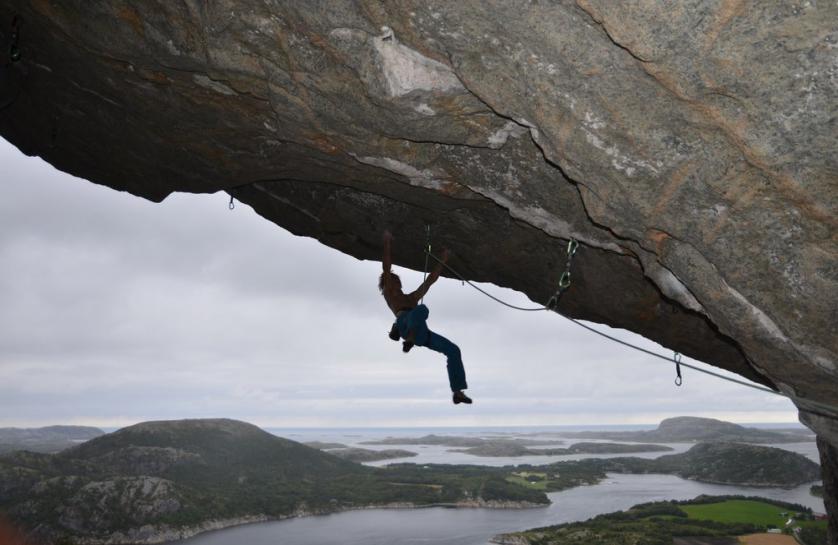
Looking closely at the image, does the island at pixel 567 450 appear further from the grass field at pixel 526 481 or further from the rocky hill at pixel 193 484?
the grass field at pixel 526 481

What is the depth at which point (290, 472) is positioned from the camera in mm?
107562

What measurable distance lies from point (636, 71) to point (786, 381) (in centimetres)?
382

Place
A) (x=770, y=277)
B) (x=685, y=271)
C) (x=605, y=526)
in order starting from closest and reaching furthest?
(x=770, y=277) < (x=685, y=271) < (x=605, y=526)

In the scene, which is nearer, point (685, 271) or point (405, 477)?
point (685, 271)

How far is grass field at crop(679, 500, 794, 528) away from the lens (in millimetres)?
63969

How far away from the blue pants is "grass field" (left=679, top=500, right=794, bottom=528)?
72113 mm

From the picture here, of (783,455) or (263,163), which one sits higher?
(263,163)

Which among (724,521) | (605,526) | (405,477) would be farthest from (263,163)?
(405,477)

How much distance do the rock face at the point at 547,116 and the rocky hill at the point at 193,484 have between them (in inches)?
3136

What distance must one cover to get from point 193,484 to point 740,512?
84.9 meters

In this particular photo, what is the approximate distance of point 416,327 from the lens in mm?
8008

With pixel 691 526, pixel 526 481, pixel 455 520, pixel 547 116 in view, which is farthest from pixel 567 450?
pixel 547 116

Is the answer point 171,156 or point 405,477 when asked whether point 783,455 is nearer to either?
point 405,477

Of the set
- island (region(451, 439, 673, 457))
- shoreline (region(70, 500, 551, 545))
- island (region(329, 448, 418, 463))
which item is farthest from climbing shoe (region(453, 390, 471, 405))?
island (region(451, 439, 673, 457))
